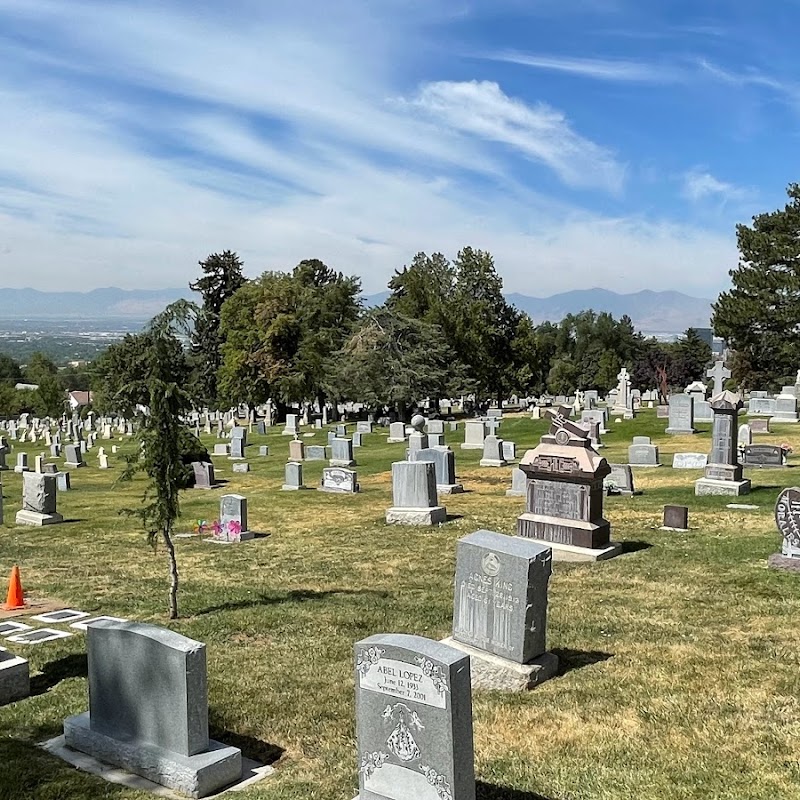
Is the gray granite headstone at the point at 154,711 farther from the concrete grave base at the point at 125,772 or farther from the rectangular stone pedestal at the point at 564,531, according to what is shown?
the rectangular stone pedestal at the point at 564,531

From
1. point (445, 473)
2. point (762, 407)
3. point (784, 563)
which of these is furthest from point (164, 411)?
point (762, 407)

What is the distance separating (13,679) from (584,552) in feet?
29.1

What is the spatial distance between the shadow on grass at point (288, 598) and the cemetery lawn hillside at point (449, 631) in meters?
0.04

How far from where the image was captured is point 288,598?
1173 centimetres

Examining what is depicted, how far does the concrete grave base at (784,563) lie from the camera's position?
1188cm

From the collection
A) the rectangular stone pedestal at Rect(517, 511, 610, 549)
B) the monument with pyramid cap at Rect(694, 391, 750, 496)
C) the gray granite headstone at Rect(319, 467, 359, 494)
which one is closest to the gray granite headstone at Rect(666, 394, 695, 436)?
the monument with pyramid cap at Rect(694, 391, 750, 496)

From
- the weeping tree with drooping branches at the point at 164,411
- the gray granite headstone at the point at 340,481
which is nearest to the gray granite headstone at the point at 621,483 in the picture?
the gray granite headstone at the point at 340,481

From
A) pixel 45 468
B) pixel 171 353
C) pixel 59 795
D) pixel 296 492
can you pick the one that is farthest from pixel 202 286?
pixel 59 795

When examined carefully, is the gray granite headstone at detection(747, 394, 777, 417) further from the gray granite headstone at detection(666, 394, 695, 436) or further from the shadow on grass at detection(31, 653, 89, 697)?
the shadow on grass at detection(31, 653, 89, 697)

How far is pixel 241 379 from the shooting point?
58.4m

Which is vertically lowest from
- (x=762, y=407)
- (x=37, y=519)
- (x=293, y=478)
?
(x=37, y=519)

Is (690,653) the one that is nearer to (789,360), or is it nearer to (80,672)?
(80,672)

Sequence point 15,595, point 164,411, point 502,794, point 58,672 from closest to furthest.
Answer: point 502,794 < point 58,672 < point 164,411 < point 15,595

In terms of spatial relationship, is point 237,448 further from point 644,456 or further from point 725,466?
point 725,466
